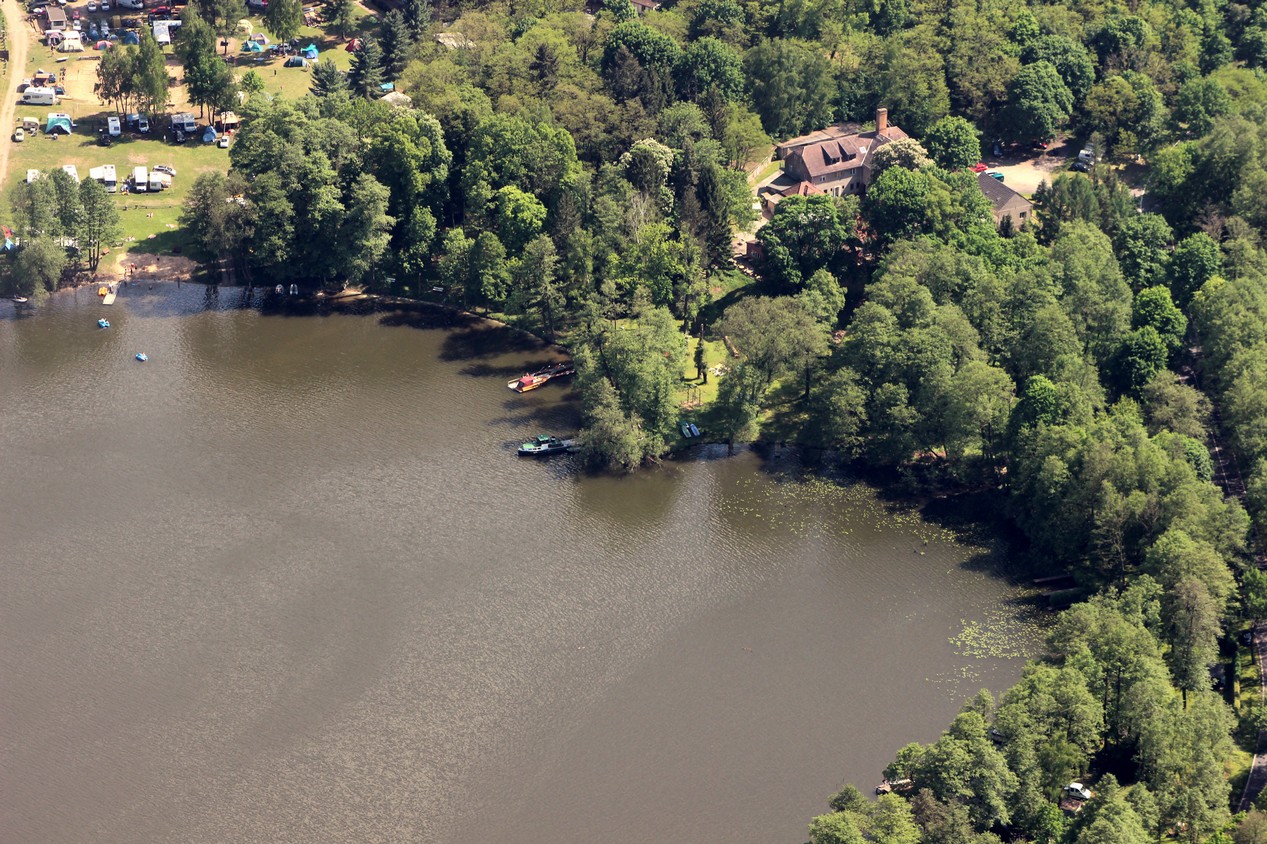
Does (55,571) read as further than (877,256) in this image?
No

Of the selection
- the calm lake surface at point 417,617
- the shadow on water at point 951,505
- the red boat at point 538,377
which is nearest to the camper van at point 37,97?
the calm lake surface at point 417,617

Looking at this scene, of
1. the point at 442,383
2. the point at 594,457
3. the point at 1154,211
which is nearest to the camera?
the point at 594,457

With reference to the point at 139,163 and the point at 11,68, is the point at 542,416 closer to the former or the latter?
the point at 139,163

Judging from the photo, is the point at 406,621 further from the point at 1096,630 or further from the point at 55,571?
the point at 1096,630

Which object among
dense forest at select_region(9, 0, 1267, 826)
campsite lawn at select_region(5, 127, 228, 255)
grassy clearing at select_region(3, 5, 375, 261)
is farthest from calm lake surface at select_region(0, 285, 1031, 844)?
grassy clearing at select_region(3, 5, 375, 261)

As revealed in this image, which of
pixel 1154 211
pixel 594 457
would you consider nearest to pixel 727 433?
pixel 594 457

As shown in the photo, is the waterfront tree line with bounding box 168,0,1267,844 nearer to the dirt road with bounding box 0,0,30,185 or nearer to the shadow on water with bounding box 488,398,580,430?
Answer: the shadow on water with bounding box 488,398,580,430

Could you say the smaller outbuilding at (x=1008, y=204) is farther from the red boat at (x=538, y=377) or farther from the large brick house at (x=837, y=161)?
the red boat at (x=538, y=377)
